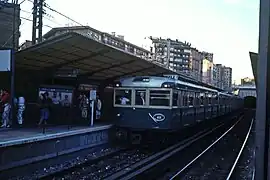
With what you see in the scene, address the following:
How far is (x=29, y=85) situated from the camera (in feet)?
57.8

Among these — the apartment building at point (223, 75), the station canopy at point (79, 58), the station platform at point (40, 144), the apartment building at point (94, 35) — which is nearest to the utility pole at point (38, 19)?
the apartment building at point (94, 35)

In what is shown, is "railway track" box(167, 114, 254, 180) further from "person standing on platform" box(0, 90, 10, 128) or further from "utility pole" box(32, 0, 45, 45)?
"utility pole" box(32, 0, 45, 45)

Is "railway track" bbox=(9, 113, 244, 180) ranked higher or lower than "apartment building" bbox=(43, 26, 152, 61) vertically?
lower

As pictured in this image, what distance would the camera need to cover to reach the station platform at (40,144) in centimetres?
968

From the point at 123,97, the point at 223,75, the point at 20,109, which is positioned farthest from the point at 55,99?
the point at 223,75

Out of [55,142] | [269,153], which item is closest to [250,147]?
[55,142]

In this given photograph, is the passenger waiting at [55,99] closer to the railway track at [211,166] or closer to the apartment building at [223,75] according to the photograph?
the railway track at [211,166]

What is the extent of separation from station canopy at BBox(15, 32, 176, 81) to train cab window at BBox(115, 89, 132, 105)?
1683 millimetres

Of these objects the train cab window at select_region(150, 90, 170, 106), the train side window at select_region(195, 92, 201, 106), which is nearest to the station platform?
the train cab window at select_region(150, 90, 170, 106)

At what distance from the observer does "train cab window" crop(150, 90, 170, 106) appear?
14.8 metres

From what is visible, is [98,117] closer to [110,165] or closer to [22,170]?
[110,165]

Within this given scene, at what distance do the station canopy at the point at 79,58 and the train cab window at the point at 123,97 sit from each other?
1683 millimetres

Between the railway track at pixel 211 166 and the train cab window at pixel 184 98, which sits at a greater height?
the train cab window at pixel 184 98

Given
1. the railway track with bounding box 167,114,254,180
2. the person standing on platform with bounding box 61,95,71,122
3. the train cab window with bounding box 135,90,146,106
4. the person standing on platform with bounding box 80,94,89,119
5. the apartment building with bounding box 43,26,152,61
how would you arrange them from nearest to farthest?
1. the railway track with bounding box 167,114,254,180
2. the train cab window with bounding box 135,90,146,106
3. the person standing on platform with bounding box 61,95,71,122
4. the person standing on platform with bounding box 80,94,89,119
5. the apartment building with bounding box 43,26,152,61
